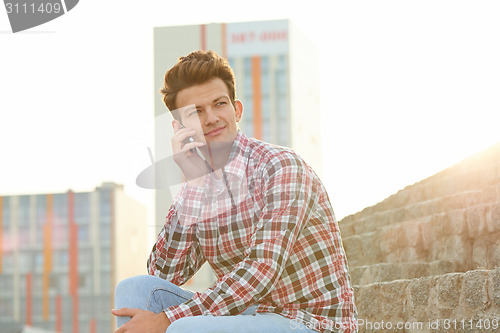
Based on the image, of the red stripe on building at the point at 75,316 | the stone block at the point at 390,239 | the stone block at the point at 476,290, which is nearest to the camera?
the stone block at the point at 476,290

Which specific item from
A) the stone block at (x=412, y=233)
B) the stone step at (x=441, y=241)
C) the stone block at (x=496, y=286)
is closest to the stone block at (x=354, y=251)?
the stone step at (x=441, y=241)

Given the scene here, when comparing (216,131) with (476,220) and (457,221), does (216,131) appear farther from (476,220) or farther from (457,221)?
(457,221)

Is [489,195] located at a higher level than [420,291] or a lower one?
higher

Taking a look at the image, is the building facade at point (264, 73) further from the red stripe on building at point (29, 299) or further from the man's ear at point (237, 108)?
the man's ear at point (237, 108)

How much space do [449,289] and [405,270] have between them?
1.38m

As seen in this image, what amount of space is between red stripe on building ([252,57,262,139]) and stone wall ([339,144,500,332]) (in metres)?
61.9

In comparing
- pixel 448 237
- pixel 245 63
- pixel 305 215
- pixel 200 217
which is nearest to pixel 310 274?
pixel 305 215

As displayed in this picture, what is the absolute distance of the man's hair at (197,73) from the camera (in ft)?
10.1

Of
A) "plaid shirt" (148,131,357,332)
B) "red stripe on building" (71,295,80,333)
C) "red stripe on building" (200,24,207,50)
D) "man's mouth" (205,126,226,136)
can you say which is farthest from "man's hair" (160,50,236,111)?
"red stripe on building" (71,295,80,333)

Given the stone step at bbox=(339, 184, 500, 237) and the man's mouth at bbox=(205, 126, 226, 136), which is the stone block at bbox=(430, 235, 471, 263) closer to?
the stone step at bbox=(339, 184, 500, 237)

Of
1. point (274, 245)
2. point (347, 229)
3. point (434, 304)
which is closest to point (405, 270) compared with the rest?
point (434, 304)

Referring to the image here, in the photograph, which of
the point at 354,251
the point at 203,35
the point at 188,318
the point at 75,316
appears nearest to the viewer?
the point at 188,318

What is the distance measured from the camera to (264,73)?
7175 cm

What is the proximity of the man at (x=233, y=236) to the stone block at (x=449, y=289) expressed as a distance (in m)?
1.37
